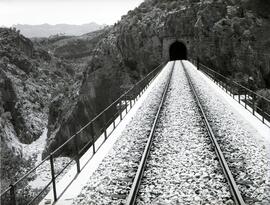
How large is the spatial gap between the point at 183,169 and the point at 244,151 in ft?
9.06

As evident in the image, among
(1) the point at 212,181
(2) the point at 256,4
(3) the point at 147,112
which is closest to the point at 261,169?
(1) the point at 212,181

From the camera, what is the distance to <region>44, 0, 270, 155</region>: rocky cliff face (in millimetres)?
51531

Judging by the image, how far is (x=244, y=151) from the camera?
12789mm

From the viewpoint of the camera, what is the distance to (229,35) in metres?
52.4

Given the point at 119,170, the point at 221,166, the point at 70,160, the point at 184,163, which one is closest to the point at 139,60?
the point at 70,160

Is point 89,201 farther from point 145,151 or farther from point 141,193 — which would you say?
point 145,151

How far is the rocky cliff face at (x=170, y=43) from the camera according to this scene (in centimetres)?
5153

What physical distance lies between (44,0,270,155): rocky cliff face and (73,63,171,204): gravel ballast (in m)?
35.3

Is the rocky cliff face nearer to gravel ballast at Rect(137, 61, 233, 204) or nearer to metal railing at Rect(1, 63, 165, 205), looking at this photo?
metal railing at Rect(1, 63, 165, 205)

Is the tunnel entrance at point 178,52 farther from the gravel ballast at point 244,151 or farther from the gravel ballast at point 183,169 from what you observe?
the gravel ballast at point 183,169

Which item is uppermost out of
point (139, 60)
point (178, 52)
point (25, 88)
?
point (178, 52)

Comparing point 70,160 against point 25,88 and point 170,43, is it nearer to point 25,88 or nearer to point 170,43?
point 170,43

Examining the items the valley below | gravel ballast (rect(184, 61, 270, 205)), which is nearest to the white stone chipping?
gravel ballast (rect(184, 61, 270, 205))

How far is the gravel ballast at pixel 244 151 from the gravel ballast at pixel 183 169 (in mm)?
495
